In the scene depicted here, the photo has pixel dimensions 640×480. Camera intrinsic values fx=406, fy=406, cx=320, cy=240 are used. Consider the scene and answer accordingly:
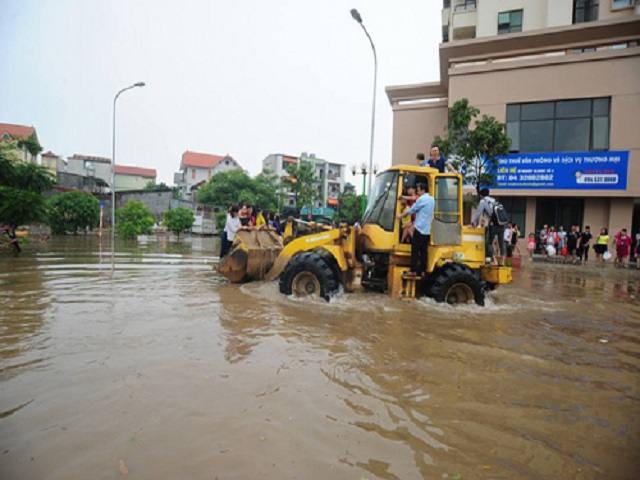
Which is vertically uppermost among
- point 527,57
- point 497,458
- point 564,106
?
point 527,57

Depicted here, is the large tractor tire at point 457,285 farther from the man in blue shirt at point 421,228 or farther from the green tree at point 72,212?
the green tree at point 72,212

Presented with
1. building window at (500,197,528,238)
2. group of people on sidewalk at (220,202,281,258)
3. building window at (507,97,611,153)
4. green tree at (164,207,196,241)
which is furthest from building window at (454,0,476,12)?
green tree at (164,207,196,241)

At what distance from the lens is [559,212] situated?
2042 centimetres

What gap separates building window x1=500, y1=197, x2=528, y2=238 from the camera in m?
20.9

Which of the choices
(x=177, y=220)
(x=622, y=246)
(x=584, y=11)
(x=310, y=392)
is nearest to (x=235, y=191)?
(x=177, y=220)

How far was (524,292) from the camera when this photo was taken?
962cm

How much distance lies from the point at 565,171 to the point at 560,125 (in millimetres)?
2368

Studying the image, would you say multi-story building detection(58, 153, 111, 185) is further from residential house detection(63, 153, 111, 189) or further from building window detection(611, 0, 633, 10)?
building window detection(611, 0, 633, 10)

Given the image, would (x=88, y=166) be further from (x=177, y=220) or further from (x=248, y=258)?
(x=248, y=258)

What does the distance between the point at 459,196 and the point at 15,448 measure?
6.64 meters

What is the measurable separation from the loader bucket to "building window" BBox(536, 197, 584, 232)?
16699 mm

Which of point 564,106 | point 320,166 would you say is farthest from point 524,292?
point 320,166

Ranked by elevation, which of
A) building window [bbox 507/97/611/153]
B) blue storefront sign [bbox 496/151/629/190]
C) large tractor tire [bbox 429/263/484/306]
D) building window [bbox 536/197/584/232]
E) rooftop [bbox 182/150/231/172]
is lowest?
large tractor tire [bbox 429/263/484/306]

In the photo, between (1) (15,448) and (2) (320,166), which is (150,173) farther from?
(1) (15,448)
